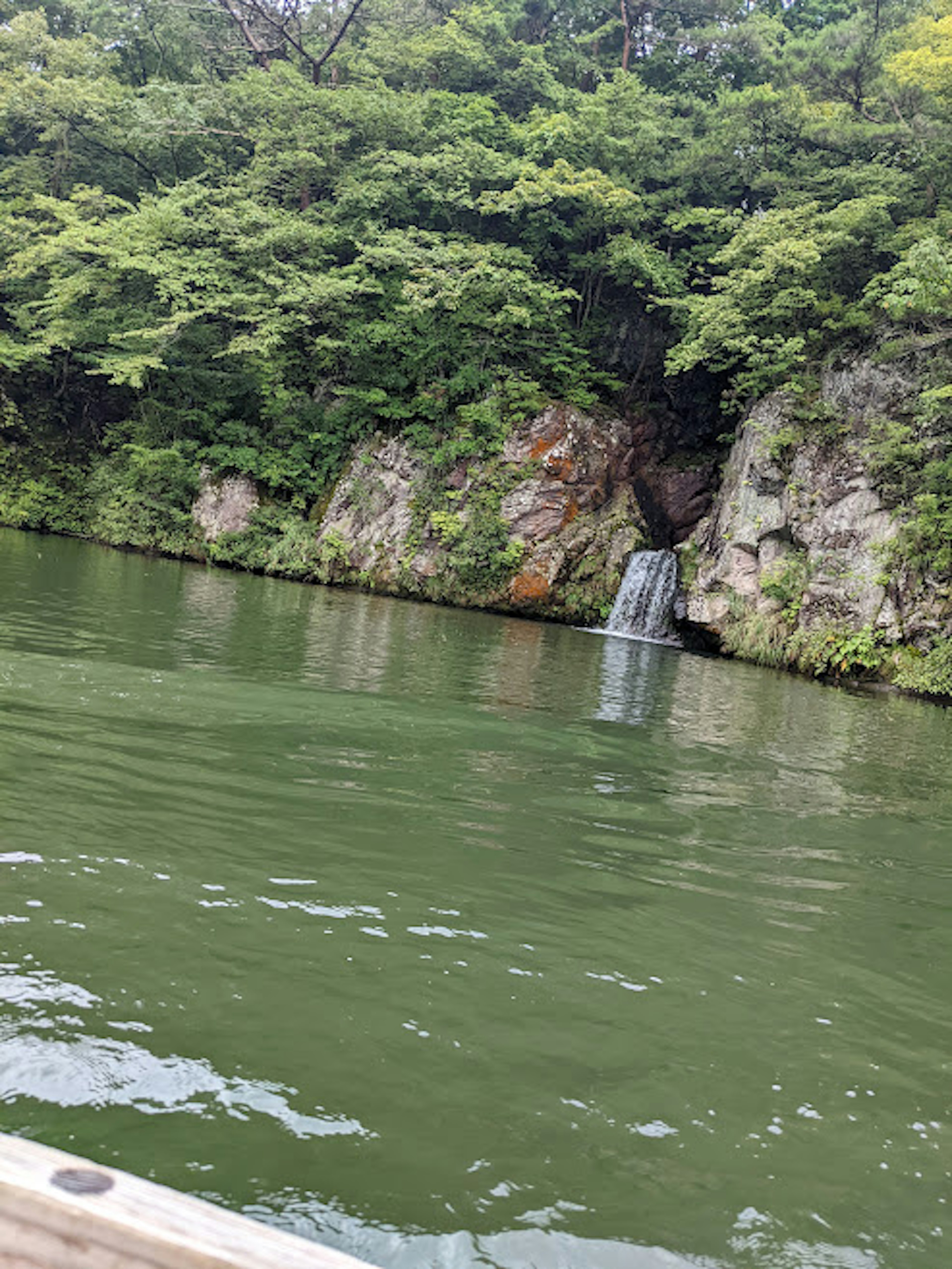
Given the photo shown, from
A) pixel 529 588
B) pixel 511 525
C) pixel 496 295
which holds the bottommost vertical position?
pixel 529 588

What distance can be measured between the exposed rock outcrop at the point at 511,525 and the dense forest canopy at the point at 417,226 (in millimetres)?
967

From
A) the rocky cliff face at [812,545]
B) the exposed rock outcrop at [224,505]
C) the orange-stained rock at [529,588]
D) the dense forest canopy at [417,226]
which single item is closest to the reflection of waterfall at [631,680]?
the rocky cliff face at [812,545]

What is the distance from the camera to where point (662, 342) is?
25.1 m

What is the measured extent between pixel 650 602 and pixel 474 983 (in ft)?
58.4

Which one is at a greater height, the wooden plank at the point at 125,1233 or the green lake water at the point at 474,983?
the wooden plank at the point at 125,1233

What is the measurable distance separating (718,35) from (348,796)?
102 ft

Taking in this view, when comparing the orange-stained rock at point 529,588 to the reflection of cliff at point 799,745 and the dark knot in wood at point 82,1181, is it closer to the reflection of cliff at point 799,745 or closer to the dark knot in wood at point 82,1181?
the reflection of cliff at point 799,745

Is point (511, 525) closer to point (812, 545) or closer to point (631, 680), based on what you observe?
point (812, 545)

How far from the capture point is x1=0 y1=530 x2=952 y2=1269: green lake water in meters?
1.95

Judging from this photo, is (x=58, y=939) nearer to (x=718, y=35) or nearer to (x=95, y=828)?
(x=95, y=828)

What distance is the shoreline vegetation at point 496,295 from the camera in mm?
18188

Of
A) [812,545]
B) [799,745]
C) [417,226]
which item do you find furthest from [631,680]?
[417,226]

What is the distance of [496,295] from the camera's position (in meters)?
22.5

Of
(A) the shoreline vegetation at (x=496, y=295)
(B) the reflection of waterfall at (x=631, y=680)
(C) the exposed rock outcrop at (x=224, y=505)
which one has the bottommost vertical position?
(B) the reflection of waterfall at (x=631, y=680)
